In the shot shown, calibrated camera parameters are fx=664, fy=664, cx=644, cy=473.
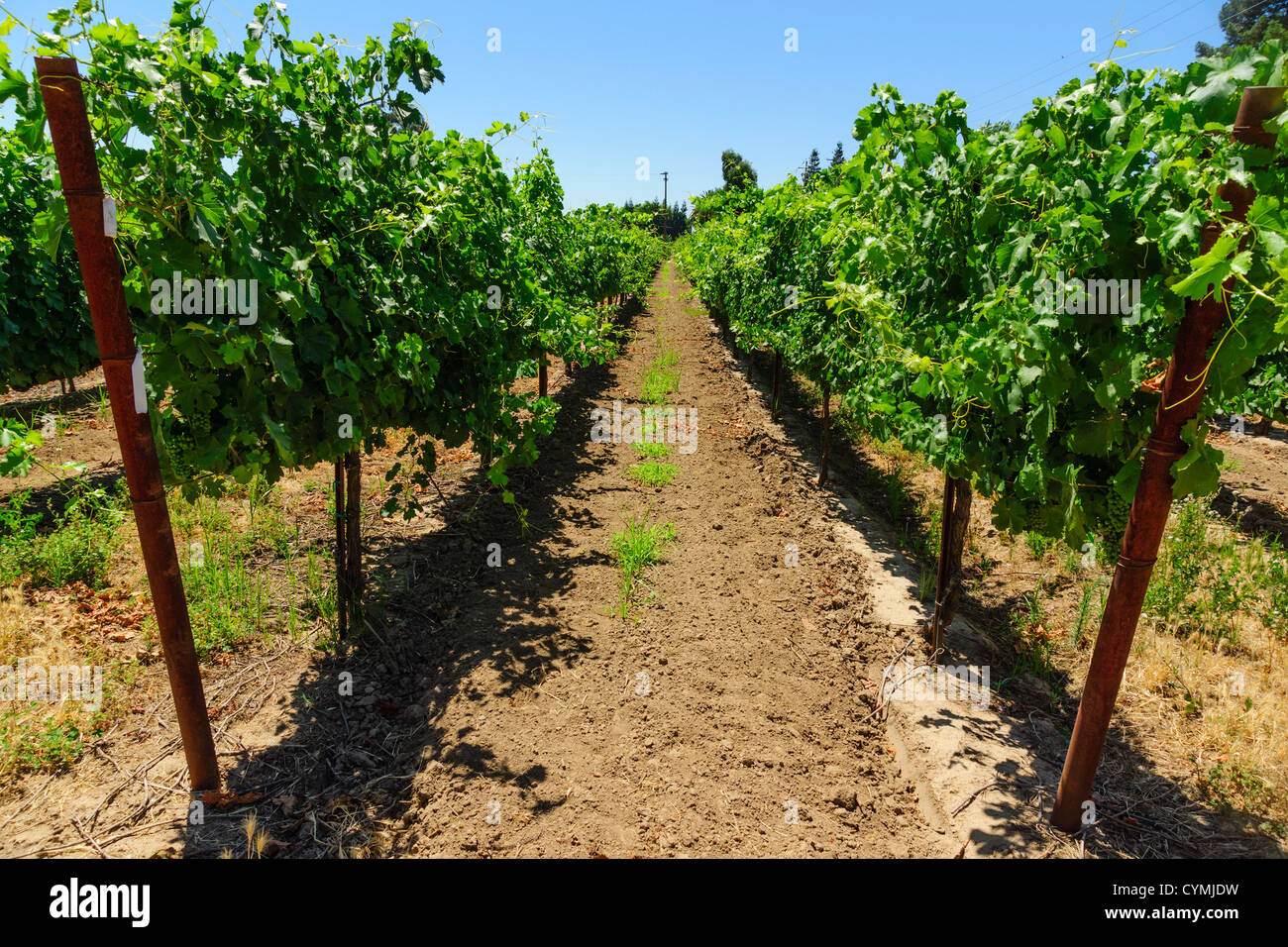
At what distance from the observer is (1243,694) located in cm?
400

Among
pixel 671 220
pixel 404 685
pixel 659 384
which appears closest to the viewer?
pixel 404 685

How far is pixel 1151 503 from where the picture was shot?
8.23ft

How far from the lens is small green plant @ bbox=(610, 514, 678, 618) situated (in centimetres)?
519

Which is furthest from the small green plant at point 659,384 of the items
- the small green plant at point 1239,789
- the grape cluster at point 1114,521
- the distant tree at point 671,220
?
the distant tree at point 671,220

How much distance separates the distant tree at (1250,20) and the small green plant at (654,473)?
167 ft

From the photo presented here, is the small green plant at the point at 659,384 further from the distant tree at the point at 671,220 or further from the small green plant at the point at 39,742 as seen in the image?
the distant tree at the point at 671,220

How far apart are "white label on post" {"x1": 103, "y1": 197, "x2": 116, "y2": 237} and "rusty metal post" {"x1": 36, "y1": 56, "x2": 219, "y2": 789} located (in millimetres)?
12

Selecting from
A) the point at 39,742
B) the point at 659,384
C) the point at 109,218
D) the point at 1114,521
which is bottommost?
the point at 39,742

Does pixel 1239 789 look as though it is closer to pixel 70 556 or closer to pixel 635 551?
pixel 635 551

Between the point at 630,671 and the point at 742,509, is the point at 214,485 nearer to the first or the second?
the point at 630,671

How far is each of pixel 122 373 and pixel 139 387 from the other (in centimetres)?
7

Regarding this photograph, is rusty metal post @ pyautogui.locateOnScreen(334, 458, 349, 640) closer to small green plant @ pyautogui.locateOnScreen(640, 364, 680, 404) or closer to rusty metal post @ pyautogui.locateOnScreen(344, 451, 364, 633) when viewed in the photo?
rusty metal post @ pyautogui.locateOnScreen(344, 451, 364, 633)

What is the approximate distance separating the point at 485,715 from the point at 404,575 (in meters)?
1.77

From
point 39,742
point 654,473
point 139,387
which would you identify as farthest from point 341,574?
point 654,473
